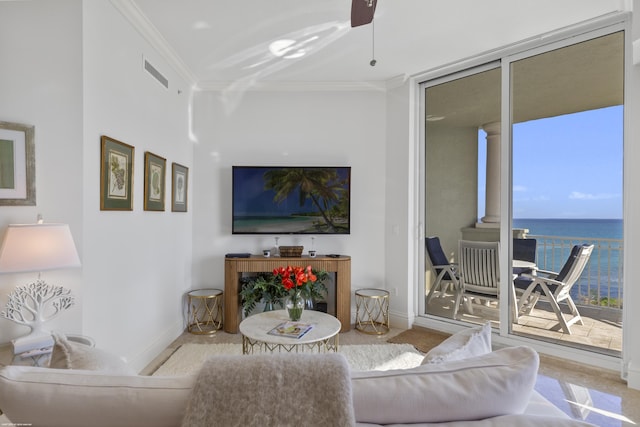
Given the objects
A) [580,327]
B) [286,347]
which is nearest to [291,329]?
[286,347]

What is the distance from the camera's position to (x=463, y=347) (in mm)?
1050

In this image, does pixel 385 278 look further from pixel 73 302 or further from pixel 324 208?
pixel 73 302

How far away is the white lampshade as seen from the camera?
64.7 inches

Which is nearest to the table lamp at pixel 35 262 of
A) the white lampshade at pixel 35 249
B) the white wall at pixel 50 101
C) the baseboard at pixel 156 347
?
the white lampshade at pixel 35 249

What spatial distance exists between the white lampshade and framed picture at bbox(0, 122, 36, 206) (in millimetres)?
279

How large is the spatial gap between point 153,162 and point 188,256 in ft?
4.17

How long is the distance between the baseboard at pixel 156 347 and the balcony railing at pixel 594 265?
3.54m

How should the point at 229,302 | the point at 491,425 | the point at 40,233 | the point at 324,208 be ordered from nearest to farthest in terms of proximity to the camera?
the point at 491,425 < the point at 40,233 < the point at 229,302 < the point at 324,208

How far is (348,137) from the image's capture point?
13.0ft

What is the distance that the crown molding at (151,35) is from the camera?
244cm

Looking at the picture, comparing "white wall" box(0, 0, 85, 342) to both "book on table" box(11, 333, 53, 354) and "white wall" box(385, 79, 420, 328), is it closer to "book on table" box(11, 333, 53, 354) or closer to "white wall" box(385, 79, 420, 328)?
"book on table" box(11, 333, 53, 354)

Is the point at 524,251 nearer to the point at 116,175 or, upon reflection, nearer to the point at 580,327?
the point at 580,327

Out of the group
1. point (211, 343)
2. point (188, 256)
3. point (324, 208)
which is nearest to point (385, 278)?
point (324, 208)

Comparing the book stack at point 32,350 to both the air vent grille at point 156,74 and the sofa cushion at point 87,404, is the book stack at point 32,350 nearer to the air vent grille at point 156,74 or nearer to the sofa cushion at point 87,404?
the sofa cushion at point 87,404
